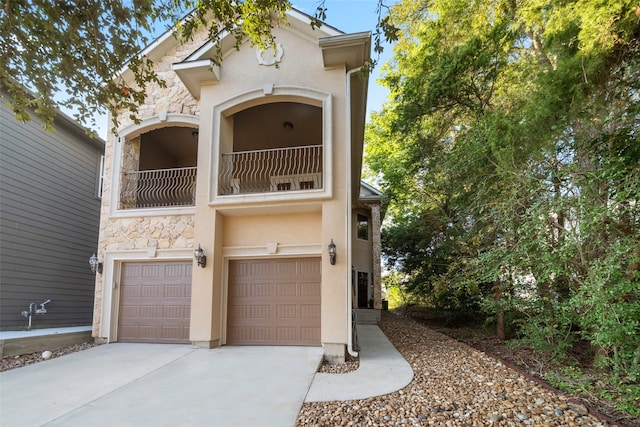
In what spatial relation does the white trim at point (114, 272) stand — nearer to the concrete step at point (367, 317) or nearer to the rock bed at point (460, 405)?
the rock bed at point (460, 405)

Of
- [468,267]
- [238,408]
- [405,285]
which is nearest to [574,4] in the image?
[468,267]

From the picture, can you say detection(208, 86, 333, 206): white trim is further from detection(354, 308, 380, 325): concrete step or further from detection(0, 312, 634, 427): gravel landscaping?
detection(354, 308, 380, 325): concrete step

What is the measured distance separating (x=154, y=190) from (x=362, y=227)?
937 centimetres

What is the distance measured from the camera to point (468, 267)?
26.2 ft

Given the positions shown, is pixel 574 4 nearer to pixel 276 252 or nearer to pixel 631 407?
pixel 631 407

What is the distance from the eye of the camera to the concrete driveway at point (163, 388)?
4152 millimetres

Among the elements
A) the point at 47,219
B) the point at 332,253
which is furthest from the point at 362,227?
the point at 47,219

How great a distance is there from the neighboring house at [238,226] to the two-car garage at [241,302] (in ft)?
0.08

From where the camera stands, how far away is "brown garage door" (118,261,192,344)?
8.20 m

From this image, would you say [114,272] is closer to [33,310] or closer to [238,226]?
[33,310]

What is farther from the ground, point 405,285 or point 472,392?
point 405,285

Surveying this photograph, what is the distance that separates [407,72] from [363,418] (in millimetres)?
10666

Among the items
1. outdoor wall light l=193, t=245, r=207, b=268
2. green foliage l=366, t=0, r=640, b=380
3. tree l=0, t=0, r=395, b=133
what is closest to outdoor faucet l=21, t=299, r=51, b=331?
outdoor wall light l=193, t=245, r=207, b=268

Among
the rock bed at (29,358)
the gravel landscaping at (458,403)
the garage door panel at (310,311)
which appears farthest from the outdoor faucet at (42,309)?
the garage door panel at (310,311)
